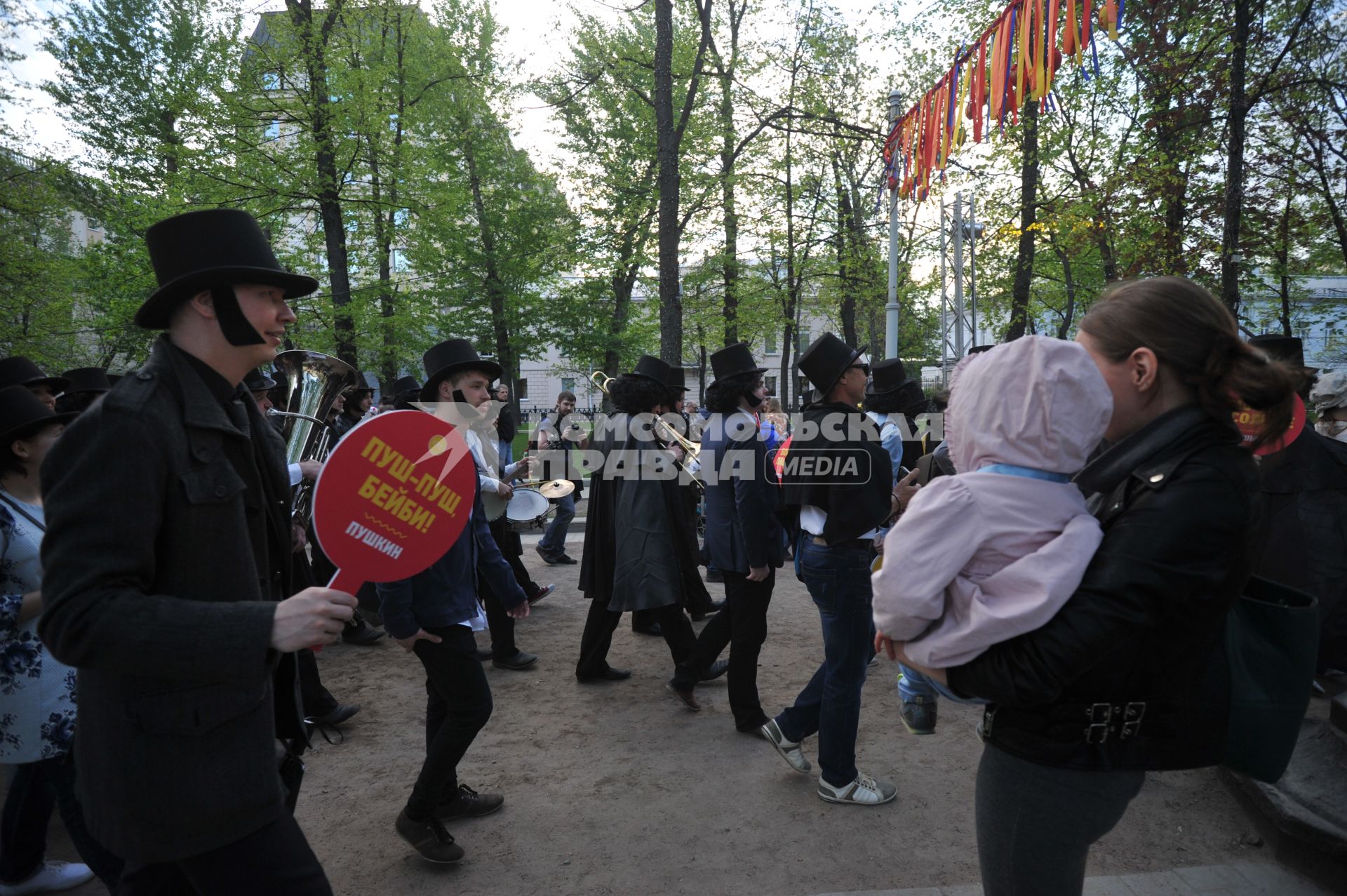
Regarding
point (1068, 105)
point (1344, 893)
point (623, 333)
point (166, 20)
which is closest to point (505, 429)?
point (1344, 893)

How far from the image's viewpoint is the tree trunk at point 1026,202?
13.5 meters

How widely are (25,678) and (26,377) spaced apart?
1975 millimetres

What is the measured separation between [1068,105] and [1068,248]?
2.80m

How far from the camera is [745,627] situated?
485 cm

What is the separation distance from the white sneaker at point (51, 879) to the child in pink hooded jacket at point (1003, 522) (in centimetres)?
366

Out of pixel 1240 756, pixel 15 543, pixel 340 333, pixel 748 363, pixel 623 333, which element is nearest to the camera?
pixel 1240 756

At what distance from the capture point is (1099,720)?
1732mm

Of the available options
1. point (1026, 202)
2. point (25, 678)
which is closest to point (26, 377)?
point (25, 678)

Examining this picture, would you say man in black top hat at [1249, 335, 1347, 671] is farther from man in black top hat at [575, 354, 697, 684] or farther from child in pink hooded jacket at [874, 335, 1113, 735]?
child in pink hooded jacket at [874, 335, 1113, 735]

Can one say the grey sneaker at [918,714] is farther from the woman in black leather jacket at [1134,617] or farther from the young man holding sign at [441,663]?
the woman in black leather jacket at [1134,617]

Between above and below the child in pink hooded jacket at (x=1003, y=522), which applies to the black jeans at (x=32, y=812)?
below

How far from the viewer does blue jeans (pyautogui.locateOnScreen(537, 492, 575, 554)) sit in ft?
33.1

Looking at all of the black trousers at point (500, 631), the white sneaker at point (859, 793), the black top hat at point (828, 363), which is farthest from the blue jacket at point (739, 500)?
Result: the black trousers at point (500, 631)

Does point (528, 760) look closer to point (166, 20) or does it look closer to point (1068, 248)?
point (1068, 248)
